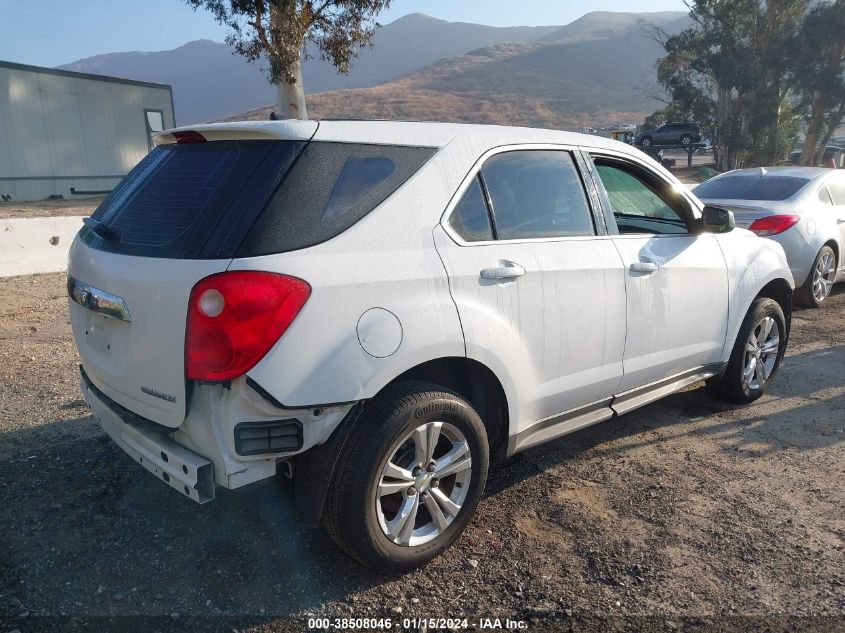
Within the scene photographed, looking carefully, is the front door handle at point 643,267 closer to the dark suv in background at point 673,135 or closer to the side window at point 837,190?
the side window at point 837,190

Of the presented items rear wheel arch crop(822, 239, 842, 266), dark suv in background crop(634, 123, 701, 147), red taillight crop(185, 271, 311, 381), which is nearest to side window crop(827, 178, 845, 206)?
rear wheel arch crop(822, 239, 842, 266)

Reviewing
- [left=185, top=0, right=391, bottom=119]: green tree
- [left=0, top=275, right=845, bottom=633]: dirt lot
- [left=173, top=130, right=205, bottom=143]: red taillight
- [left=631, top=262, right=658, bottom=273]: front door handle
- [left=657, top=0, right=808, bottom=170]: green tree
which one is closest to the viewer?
[left=0, top=275, right=845, bottom=633]: dirt lot

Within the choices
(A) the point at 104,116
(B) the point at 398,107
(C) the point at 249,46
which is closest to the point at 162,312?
(C) the point at 249,46

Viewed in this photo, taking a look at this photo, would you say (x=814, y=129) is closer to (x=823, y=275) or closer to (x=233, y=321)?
(x=823, y=275)

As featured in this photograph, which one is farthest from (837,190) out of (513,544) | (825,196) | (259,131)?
(259,131)

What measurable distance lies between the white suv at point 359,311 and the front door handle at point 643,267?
0.04 feet

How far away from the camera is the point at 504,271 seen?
3.06 metres

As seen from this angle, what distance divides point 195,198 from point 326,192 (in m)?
0.52

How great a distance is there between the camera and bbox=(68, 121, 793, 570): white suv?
2.48 meters

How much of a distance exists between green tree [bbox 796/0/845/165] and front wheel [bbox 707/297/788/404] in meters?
32.1

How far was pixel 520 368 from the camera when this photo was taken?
10.4 ft

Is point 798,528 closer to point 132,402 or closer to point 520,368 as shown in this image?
point 520,368

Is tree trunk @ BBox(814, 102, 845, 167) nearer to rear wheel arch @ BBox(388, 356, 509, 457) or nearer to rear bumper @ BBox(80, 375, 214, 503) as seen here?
rear wheel arch @ BBox(388, 356, 509, 457)

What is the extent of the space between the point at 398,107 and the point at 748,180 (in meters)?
83.6
